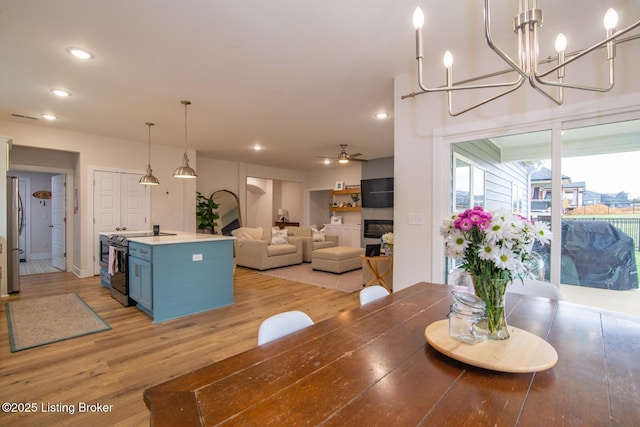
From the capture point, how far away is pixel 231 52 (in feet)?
8.77

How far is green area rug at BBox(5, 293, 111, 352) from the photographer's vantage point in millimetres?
2812

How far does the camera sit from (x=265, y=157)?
7.63m

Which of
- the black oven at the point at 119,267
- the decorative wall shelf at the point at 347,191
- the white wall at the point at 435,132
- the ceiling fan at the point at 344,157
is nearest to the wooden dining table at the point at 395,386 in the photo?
the white wall at the point at 435,132

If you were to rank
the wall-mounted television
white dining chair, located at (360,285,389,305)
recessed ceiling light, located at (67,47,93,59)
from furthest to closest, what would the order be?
the wall-mounted television, recessed ceiling light, located at (67,47,93,59), white dining chair, located at (360,285,389,305)

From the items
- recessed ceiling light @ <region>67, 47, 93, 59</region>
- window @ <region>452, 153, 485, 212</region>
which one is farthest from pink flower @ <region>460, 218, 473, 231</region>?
recessed ceiling light @ <region>67, 47, 93, 59</region>

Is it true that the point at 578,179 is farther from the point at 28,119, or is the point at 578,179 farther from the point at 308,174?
the point at 308,174

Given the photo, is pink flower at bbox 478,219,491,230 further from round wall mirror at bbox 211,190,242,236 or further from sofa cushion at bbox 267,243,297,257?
round wall mirror at bbox 211,190,242,236

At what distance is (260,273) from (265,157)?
3160 mm

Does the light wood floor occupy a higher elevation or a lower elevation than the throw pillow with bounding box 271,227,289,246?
lower

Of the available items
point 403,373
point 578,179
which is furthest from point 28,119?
point 578,179

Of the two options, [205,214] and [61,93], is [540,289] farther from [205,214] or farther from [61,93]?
[205,214]

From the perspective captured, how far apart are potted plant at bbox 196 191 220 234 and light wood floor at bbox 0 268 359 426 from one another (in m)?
3.14

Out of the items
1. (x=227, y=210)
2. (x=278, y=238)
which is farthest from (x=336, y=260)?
(x=227, y=210)

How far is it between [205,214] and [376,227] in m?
4.43
